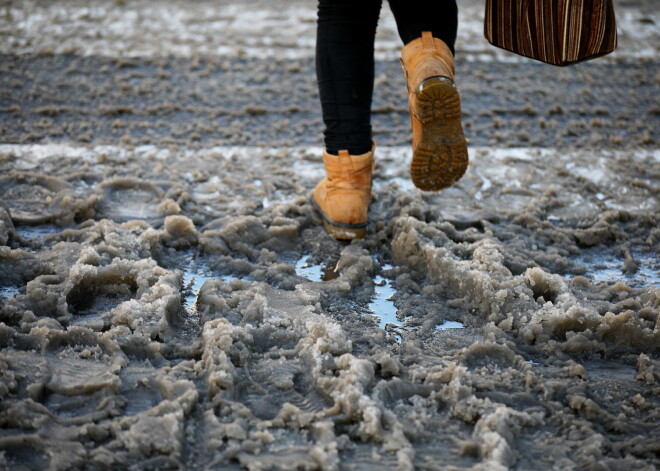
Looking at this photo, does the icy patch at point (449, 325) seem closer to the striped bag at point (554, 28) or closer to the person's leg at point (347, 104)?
the person's leg at point (347, 104)

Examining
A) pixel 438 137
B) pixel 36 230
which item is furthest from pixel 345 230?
pixel 36 230

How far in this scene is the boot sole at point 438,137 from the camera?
1.72 m

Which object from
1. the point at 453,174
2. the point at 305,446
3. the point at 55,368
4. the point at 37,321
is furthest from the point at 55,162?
the point at 305,446

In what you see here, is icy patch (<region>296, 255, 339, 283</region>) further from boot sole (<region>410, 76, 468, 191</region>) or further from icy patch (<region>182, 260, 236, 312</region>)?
boot sole (<region>410, 76, 468, 191</region>)

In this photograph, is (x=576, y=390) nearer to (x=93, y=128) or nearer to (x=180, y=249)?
(x=180, y=249)

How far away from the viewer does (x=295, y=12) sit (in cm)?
439

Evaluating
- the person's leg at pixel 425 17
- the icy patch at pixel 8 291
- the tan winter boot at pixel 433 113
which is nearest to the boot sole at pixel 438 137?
the tan winter boot at pixel 433 113

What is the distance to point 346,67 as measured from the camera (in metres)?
1.87

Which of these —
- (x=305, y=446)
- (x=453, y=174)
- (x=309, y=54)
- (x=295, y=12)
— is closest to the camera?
(x=305, y=446)

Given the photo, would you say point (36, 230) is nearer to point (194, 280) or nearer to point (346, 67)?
point (194, 280)

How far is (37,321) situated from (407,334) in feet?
2.65

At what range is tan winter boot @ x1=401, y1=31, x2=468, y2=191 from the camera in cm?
172

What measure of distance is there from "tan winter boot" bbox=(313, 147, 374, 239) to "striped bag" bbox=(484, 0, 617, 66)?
1.57ft

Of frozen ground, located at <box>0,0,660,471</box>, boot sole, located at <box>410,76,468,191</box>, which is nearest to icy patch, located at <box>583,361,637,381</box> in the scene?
frozen ground, located at <box>0,0,660,471</box>
